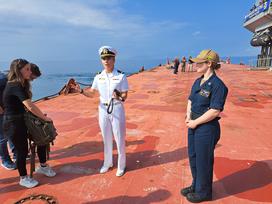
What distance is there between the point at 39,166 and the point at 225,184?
3.03 m

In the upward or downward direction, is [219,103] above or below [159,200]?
above

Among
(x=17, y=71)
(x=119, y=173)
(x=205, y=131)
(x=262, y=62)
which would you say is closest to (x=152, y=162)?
(x=119, y=173)

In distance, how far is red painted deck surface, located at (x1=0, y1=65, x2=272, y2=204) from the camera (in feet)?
10.7

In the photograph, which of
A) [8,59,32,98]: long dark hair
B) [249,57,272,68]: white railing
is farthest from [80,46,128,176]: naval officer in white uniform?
[249,57,272,68]: white railing

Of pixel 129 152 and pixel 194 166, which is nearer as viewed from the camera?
pixel 194 166

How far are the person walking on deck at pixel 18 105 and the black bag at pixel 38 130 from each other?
61mm

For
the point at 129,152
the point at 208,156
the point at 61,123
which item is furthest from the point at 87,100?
the point at 208,156

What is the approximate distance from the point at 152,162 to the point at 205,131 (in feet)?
5.74

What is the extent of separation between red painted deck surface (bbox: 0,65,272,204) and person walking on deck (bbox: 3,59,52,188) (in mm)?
653

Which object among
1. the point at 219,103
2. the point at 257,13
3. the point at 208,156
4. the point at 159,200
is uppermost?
the point at 257,13

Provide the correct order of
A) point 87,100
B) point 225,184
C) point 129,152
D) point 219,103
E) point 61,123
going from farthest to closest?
point 87,100 < point 61,123 < point 129,152 < point 225,184 < point 219,103

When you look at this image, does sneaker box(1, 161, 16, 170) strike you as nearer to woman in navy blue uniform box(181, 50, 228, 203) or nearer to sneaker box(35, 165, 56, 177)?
sneaker box(35, 165, 56, 177)

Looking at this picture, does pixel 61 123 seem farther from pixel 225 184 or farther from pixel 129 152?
pixel 225 184

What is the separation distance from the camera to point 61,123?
6.49 metres
